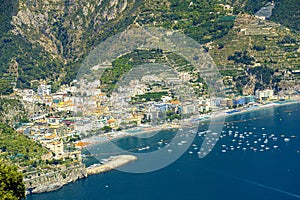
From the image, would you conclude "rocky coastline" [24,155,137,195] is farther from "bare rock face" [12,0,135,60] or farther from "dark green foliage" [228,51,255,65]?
"bare rock face" [12,0,135,60]

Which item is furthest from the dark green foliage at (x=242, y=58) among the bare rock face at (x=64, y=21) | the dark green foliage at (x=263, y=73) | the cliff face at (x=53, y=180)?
the cliff face at (x=53, y=180)

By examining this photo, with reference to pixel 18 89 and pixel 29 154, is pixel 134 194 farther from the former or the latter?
pixel 18 89

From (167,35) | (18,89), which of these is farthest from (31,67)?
(167,35)

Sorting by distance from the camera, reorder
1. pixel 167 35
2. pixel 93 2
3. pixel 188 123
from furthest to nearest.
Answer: pixel 93 2 < pixel 167 35 < pixel 188 123

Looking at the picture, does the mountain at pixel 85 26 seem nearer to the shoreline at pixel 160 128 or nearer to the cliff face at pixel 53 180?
the shoreline at pixel 160 128

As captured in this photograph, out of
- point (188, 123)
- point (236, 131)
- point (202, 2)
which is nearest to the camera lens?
point (236, 131)

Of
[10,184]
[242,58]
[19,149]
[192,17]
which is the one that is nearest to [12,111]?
[19,149]

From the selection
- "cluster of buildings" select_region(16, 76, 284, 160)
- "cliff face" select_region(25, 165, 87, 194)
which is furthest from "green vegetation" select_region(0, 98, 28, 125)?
"cliff face" select_region(25, 165, 87, 194)

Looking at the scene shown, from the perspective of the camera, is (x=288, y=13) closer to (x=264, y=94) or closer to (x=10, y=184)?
(x=264, y=94)
